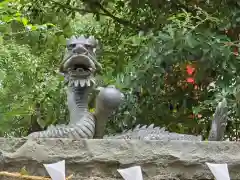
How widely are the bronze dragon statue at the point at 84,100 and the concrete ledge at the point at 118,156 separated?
11 centimetres

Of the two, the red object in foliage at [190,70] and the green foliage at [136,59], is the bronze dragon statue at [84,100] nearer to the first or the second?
the green foliage at [136,59]

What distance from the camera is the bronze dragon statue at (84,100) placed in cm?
217

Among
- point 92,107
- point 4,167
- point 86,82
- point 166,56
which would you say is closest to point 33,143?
point 4,167

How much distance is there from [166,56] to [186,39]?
0.13 meters

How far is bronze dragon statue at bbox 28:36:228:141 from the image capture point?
217 centimetres

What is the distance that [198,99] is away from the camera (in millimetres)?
3590

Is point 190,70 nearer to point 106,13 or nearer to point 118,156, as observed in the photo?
point 106,13

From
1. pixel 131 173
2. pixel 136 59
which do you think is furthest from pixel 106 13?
pixel 131 173

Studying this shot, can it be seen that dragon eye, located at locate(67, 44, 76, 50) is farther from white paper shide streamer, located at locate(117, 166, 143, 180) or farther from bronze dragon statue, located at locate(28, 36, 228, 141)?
white paper shide streamer, located at locate(117, 166, 143, 180)

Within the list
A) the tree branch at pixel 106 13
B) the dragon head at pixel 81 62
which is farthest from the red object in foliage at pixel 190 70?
the dragon head at pixel 81 62

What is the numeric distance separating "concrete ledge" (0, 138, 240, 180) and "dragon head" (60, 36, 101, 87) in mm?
293

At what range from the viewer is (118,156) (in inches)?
79.8

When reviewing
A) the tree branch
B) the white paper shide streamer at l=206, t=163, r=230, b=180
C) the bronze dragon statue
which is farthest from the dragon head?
the tree branch

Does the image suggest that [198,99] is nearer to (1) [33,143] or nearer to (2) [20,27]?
(2) [20,27]
